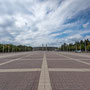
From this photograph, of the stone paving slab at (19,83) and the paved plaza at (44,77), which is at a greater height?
the stone paving slab at (19,83)

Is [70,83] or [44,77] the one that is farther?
[44,77]

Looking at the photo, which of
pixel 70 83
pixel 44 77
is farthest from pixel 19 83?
pixel 70 83

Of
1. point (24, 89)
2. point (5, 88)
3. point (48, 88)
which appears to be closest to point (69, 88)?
point (48, 88)

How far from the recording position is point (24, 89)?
3.83 meters

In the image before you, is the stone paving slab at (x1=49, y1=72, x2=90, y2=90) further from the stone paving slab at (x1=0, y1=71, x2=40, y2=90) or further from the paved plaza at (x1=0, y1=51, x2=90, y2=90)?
the stone paving slab at (x1=0, y1=71, x2=40, y2=90)

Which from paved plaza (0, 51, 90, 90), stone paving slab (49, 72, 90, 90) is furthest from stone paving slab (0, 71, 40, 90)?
stone paving slab (49, 72, 90, 90)

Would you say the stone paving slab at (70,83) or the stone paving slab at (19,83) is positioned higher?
the stone paving slab at (19,83)

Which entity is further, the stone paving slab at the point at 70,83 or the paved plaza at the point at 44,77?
the paved plaza at the point at 44,77

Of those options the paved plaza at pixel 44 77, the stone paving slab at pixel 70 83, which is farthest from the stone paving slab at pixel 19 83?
the stone paving slab at pixel 70 83

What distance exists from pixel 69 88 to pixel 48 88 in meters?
1.05

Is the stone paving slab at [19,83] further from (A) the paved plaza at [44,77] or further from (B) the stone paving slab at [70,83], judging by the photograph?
(B) the stone paving slab at [70,83]

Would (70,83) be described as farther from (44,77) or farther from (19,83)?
(19,83)

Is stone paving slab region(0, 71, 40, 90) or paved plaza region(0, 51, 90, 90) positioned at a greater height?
stone paving slab region(0, 71, 40, 90)

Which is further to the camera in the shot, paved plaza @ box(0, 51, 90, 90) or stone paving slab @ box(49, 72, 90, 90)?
paved plaza @ box(0, 51, 90, 90)
